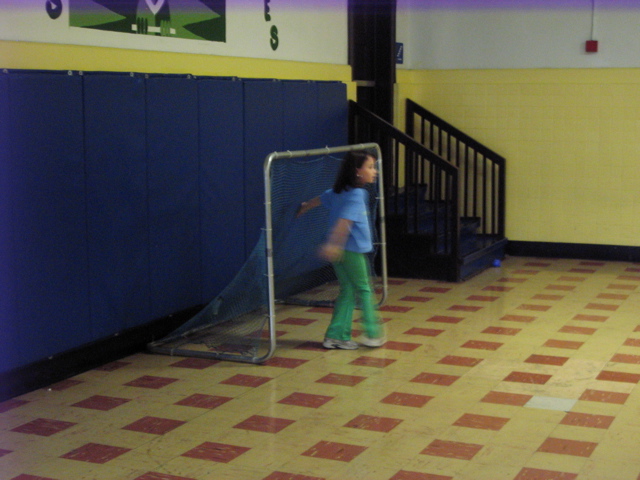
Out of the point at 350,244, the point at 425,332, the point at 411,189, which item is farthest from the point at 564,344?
the point at 411,189

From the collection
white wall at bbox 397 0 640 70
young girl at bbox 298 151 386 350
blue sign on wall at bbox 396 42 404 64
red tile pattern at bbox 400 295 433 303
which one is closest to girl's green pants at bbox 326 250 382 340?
young girl at bbox 298 151 386 350

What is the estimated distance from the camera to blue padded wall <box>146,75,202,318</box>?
21.9ft

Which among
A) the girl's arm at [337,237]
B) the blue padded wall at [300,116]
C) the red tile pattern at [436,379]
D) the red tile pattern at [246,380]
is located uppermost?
the blue padded wall at [300,116]

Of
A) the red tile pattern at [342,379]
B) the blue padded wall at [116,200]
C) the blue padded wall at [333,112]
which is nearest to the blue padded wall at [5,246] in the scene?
the blue padded wall at [116,200]

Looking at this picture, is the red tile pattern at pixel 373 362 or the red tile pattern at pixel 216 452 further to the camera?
the red tile pattern at pixel 373 362

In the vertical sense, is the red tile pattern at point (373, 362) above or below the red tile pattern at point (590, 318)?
below

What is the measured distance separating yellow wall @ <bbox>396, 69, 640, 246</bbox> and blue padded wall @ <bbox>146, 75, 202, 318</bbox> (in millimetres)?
4562

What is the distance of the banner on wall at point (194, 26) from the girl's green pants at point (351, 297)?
2.18m

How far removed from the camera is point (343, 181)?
6.50 metres

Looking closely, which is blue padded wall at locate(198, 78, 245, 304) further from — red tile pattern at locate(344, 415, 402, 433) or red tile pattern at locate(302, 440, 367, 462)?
red tile pattern at locate(302, 440, 367, 462)

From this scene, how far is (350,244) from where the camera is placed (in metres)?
6.58

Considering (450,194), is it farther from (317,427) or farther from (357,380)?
(317,427)

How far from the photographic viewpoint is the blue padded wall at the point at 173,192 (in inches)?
262

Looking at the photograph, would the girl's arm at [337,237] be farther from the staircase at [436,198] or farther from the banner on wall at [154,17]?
the staircase at [436,198]
